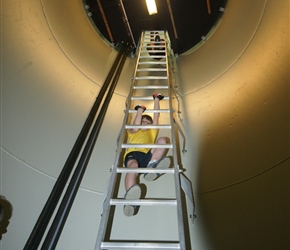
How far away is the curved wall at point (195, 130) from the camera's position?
1.80 metres

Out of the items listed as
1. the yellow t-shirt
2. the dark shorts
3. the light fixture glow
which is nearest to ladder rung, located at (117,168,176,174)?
the dark shorts

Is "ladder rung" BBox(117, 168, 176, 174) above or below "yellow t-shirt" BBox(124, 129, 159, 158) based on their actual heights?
below

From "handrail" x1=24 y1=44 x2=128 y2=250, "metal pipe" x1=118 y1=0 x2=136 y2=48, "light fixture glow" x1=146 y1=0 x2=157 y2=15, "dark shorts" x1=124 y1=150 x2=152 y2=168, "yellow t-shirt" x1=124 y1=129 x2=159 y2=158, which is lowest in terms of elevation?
"handrail" x1=24 y1=44 x2=128 y2=250

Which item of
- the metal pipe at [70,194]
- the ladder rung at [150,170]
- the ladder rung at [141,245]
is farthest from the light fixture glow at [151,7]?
the ladder rung at [141,245]

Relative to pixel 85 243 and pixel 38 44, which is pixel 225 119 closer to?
pixel 85 243

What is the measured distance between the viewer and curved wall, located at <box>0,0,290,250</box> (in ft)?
5.91

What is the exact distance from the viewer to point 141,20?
428 centimetres

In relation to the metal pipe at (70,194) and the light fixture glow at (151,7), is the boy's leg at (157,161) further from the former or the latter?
the light fixture glow at (151,7)

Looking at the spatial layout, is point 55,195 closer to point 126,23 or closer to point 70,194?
point 70,194

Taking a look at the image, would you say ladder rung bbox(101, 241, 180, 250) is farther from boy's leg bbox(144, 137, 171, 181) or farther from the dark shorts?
the dark shorts

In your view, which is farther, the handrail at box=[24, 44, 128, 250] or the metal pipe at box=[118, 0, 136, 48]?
the metal pipe at box=[118, 0, 136, 48]

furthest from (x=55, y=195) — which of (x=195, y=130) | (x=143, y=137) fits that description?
(x=195, y=130)

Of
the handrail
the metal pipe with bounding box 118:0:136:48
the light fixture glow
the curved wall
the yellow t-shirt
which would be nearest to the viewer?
the handrail

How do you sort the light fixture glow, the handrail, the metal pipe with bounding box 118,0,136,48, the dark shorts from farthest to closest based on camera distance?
the metal pipe with bounding box 118,0,136,48 < the light fixture glow < the dark shorts < the handrail
